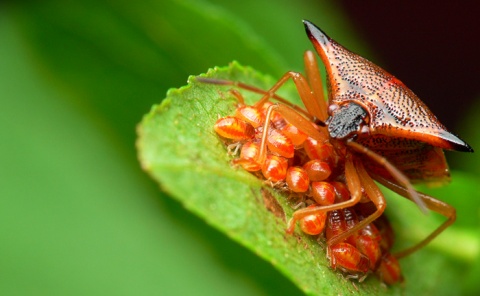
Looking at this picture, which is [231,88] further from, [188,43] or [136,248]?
[136,248]

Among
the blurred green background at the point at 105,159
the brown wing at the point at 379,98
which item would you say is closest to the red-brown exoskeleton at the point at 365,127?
the brown wing at the point at 379,98

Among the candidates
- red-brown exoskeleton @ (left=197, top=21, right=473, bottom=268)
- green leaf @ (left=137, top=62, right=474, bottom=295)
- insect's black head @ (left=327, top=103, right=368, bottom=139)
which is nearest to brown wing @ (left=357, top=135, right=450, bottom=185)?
red-brown exoskeleton @ (left=197, top=21, right=473, bottom=268)

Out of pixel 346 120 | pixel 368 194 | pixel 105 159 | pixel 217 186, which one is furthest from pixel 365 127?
pixel 105 159

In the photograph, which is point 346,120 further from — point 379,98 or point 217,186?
point 217,186

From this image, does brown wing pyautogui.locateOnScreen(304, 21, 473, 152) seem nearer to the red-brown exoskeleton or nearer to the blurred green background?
the red-brown exoskeleton

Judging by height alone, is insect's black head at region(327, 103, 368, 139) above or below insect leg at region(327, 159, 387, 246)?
above

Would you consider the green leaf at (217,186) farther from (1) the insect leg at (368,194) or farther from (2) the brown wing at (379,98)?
(2) the brown wing at (379,98)
